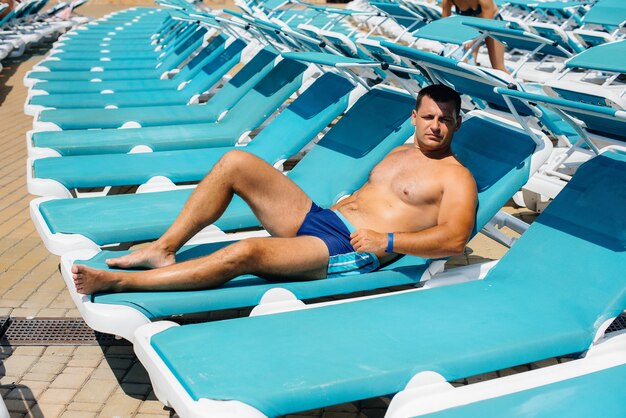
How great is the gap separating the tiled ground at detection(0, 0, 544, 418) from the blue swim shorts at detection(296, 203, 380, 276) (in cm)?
53

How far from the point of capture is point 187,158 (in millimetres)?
4695

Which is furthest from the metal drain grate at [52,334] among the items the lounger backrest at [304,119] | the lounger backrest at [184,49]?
the lounger backrest at [184,49]

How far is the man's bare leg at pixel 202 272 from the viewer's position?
2.66 m

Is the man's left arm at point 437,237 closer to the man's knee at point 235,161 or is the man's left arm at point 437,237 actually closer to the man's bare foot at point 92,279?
the man's knee at point 235,161

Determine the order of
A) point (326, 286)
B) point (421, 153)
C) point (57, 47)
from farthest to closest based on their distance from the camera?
point (57, 47), point (421, 153), point (326, 286)

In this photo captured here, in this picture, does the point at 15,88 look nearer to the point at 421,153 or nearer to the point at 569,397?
the point at 421,153

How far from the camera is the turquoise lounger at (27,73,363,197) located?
14.0 feet

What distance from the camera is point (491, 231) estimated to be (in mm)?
3443

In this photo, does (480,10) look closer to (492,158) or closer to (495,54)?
(495,54)

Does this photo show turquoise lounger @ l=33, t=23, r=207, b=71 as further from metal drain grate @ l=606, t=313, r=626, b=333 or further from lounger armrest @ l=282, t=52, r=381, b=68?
metal drain grate @ l=606, t=313, r=626, b=333

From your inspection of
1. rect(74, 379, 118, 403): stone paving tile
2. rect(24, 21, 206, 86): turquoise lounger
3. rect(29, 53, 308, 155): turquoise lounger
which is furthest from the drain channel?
rect(24, 21, 206, 86): turquoise lounger

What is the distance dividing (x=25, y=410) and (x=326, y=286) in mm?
1155

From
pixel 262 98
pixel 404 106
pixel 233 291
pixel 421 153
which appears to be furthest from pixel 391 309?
pixel 262 98

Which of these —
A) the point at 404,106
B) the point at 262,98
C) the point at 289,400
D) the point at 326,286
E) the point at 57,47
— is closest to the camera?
the point at 289,400
